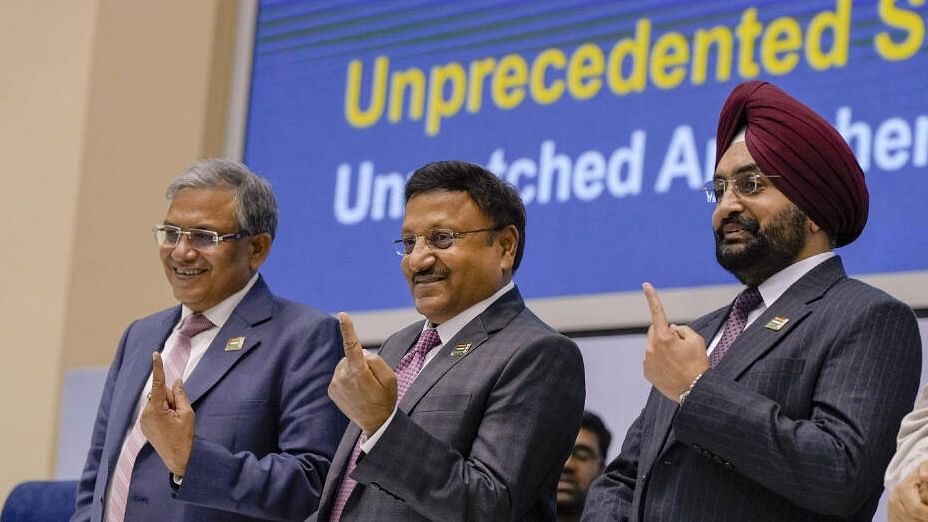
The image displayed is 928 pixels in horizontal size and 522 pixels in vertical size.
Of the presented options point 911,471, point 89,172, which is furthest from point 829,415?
point 89,172

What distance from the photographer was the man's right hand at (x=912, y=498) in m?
2.36

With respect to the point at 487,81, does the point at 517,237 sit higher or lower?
lower

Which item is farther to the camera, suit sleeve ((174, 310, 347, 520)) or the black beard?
suit sleeve ((174, 310, 347, 520))

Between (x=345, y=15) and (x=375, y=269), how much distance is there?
46.5 inches

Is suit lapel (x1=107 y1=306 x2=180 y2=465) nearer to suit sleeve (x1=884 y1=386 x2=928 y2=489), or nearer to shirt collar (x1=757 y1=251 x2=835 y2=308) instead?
shirt collar (x1=757 y1=251 x2=835 y2=308)

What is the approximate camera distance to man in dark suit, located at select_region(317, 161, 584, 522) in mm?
3082

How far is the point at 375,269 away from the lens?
19.4ft

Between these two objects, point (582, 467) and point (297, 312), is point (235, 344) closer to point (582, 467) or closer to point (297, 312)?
point (297, 312)

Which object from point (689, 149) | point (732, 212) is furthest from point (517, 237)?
point (689, 149)

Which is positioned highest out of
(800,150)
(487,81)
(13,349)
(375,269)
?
(487,81)

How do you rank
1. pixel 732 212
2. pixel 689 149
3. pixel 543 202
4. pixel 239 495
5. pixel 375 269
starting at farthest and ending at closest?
pixel 375 269, pixel 543 202, pixel 689 149, pixel 239 495, pixel 732 212

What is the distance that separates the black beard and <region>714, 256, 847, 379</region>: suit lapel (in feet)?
0.20

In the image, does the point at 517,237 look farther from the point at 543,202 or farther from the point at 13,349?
the point at 13,349

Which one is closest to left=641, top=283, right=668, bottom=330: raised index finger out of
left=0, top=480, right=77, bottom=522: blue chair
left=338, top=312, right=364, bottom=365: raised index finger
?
left=338, top=312, right=364, bottom=365: raised index finger
